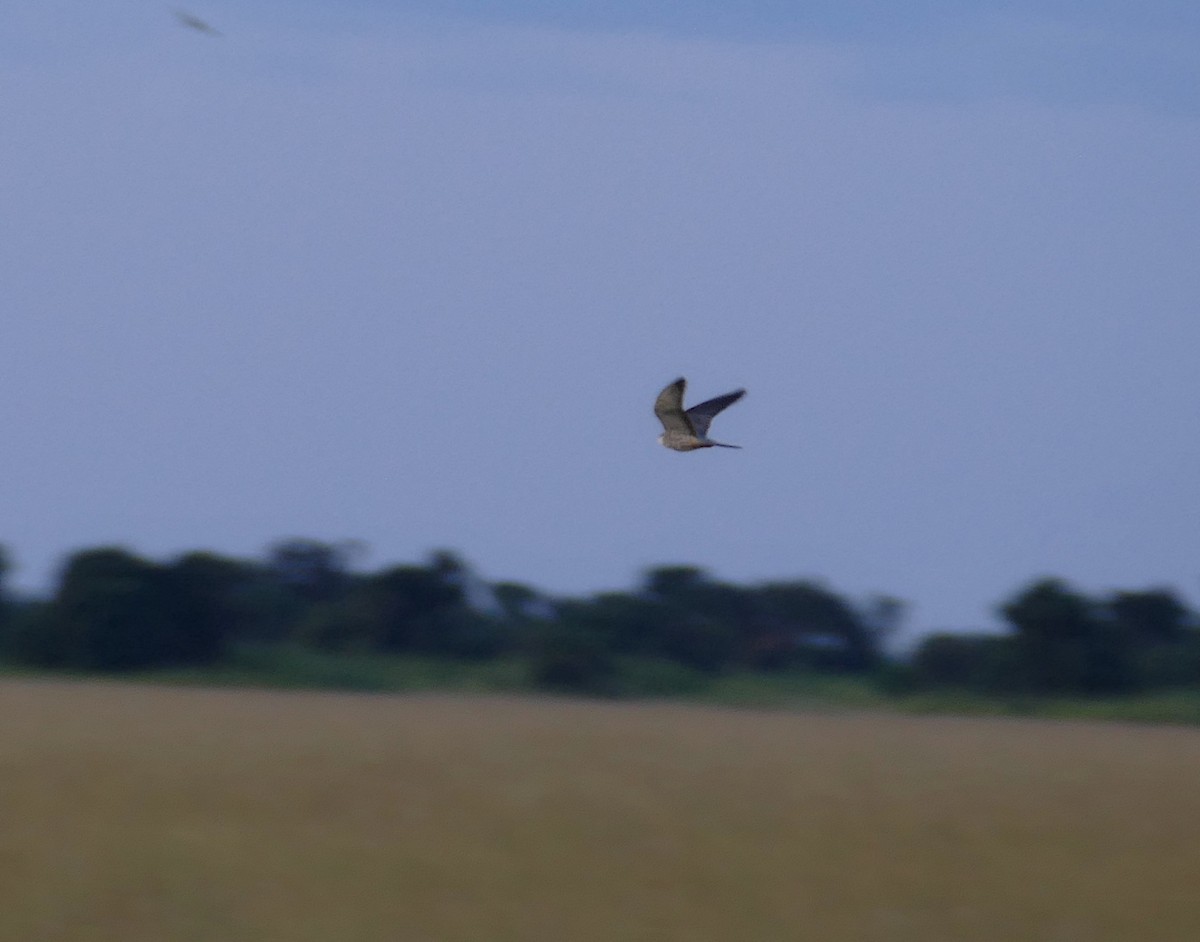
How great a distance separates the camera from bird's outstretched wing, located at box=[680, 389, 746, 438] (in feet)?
26.6

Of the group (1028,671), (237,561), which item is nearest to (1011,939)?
(1028,671)

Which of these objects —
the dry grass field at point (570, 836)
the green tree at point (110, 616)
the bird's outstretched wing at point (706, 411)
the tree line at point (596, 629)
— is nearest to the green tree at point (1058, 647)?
the tree line at point (596, 629)

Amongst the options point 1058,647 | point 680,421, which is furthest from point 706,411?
point 1058,647

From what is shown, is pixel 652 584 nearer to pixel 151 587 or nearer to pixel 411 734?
pixel 151 587

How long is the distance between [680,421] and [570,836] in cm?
244

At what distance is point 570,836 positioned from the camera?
9148 mm

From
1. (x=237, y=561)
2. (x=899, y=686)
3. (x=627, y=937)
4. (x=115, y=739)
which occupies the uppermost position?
(x=237, y=561)

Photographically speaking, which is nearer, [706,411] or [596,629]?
[706,411]

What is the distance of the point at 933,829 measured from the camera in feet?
32.4

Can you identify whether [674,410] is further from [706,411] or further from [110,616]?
[110,616]

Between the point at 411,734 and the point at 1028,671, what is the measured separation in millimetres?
10979

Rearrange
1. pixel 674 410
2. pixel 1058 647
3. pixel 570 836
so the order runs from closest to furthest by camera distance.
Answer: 1. pixel 674 410
2. pixel 570 836
3. pixel 1058 647

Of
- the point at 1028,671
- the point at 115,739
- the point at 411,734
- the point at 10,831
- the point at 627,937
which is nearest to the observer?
the point at 627,937

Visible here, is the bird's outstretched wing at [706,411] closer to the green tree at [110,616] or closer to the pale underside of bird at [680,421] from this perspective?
the pale underside of bird at [680,421]
